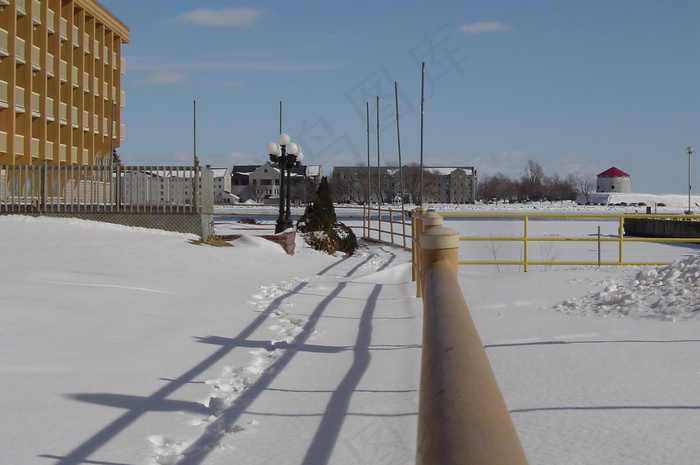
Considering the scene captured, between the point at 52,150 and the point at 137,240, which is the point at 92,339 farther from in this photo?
the point at 52,150

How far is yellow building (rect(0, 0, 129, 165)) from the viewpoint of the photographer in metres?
32.4

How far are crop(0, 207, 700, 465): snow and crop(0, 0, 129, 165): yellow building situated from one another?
976 inches

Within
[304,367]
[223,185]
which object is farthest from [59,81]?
[223,185]

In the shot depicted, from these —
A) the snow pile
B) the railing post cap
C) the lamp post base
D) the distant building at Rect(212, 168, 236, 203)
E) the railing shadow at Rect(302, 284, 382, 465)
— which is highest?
the distant building at Rect(212, 168, 236, 203)

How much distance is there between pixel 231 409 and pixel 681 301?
4668 mm

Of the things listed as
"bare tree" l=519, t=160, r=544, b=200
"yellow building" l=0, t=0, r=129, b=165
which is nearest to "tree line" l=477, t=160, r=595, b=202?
"bare tree" l=519, t=160, r=544, b=200

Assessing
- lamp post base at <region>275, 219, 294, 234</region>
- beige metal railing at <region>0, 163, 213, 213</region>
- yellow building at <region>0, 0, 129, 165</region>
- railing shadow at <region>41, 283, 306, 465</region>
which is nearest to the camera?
railing shadow at <region>41, 283, 306, 465</region>

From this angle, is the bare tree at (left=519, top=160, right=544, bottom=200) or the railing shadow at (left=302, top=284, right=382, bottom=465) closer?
A: the railing shadow at (left=302, top=284, right=382, bottom=465)

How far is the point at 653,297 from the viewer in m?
7.45

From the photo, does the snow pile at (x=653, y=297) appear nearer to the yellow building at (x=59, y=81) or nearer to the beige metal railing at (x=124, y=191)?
the beige metal railing at (x=124, y=191)

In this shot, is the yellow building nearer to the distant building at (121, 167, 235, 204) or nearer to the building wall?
the distant building at (121, 167, 235, 204)

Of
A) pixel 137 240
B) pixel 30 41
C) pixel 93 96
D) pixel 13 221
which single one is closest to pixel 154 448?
pixel 137 240

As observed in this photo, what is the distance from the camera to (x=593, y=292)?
878 centimetres

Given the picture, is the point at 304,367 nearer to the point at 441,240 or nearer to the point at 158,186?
the point at 441,240
